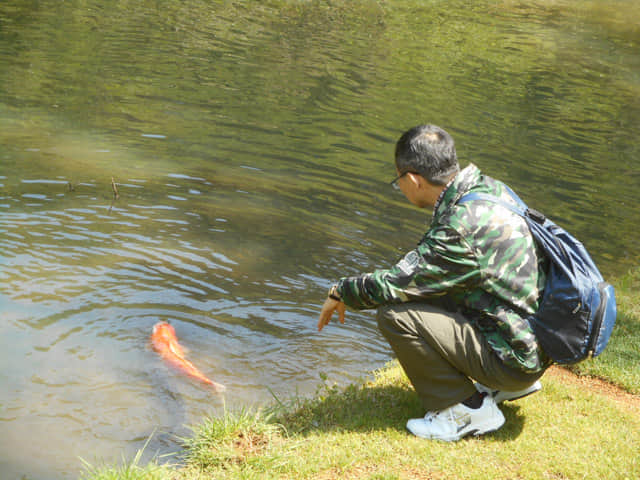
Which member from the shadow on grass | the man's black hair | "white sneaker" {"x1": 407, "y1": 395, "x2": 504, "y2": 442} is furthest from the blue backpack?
the shadow on grass

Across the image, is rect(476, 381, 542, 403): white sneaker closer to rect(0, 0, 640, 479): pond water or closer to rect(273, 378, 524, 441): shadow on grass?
rect(273, 378, 524, 441): shadow on grass

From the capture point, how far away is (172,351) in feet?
19.1

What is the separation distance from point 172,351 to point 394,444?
2410 mm

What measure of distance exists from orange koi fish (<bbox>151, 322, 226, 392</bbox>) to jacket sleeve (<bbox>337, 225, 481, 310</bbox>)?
2.11 m

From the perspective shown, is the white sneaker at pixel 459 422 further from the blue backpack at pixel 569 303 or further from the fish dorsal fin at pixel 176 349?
the fish dorsal fin at pixel 176 349

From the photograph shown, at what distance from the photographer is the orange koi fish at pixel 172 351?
5609mm

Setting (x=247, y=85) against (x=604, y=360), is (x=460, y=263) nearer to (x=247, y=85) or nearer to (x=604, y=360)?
(x=604, y=360)

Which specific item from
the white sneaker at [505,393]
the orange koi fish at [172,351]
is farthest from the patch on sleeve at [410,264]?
the orange koi fish at [172,351]

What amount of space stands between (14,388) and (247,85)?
1102 centimetres

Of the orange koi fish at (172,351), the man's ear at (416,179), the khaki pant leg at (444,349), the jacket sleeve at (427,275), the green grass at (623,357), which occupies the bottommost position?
the orange koi fish at (172,351)

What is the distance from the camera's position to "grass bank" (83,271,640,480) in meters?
3.89

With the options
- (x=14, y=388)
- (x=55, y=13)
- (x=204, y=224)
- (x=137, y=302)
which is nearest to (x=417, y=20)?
(x=55, y=13)

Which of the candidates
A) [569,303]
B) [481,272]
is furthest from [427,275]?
[569,303]

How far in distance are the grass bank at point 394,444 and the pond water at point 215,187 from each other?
0.67 m
